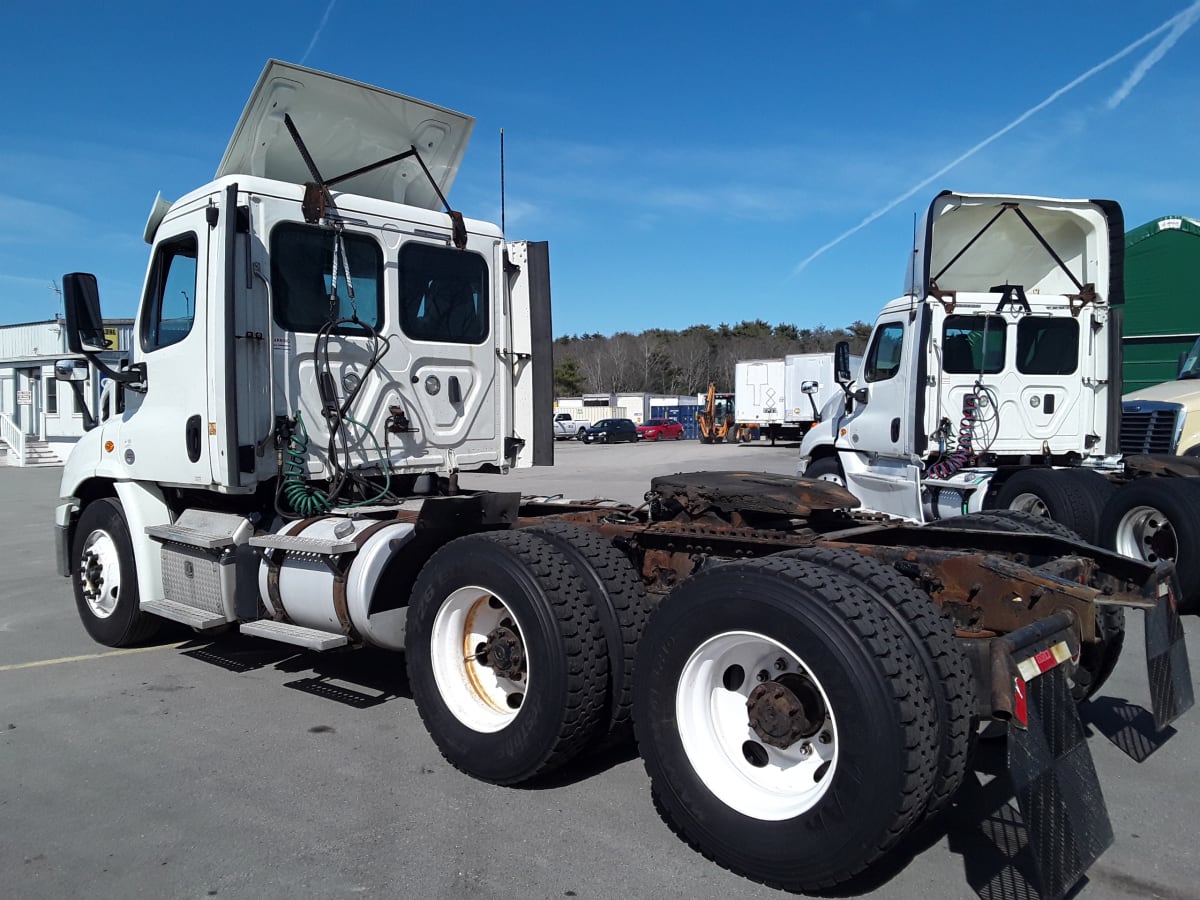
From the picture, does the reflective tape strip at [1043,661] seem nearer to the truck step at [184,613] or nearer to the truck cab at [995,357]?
the truck step at [184,613]

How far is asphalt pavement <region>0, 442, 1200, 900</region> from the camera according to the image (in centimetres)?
339

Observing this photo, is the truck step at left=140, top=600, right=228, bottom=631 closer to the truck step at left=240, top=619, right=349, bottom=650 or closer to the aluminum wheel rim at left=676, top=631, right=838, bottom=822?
the truck step at left=240, top=619, right=349, bottom=650

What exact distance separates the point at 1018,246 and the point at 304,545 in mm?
7851

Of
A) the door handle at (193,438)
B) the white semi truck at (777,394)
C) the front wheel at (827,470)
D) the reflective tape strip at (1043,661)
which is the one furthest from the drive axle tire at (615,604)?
the white semi truck at (777,394)

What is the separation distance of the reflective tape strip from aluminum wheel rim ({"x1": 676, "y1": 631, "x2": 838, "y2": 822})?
653mm

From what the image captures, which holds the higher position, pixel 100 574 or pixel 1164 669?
pixel 1164 669

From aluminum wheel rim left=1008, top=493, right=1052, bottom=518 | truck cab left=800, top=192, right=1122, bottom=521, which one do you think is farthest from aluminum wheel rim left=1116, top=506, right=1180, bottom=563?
truck cab left=800, top=192, right=1122, bottom=521

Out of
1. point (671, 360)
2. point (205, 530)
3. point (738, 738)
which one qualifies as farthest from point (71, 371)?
point (671, 360)

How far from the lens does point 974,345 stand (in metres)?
9.58

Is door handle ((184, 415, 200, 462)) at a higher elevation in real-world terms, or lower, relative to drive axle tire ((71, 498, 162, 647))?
higher

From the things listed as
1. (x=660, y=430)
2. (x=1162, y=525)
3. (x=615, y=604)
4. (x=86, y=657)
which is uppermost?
(x=615, y=604)

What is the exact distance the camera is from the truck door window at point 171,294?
19.6ft

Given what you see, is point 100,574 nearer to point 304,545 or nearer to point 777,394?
point 304,545

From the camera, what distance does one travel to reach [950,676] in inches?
119
